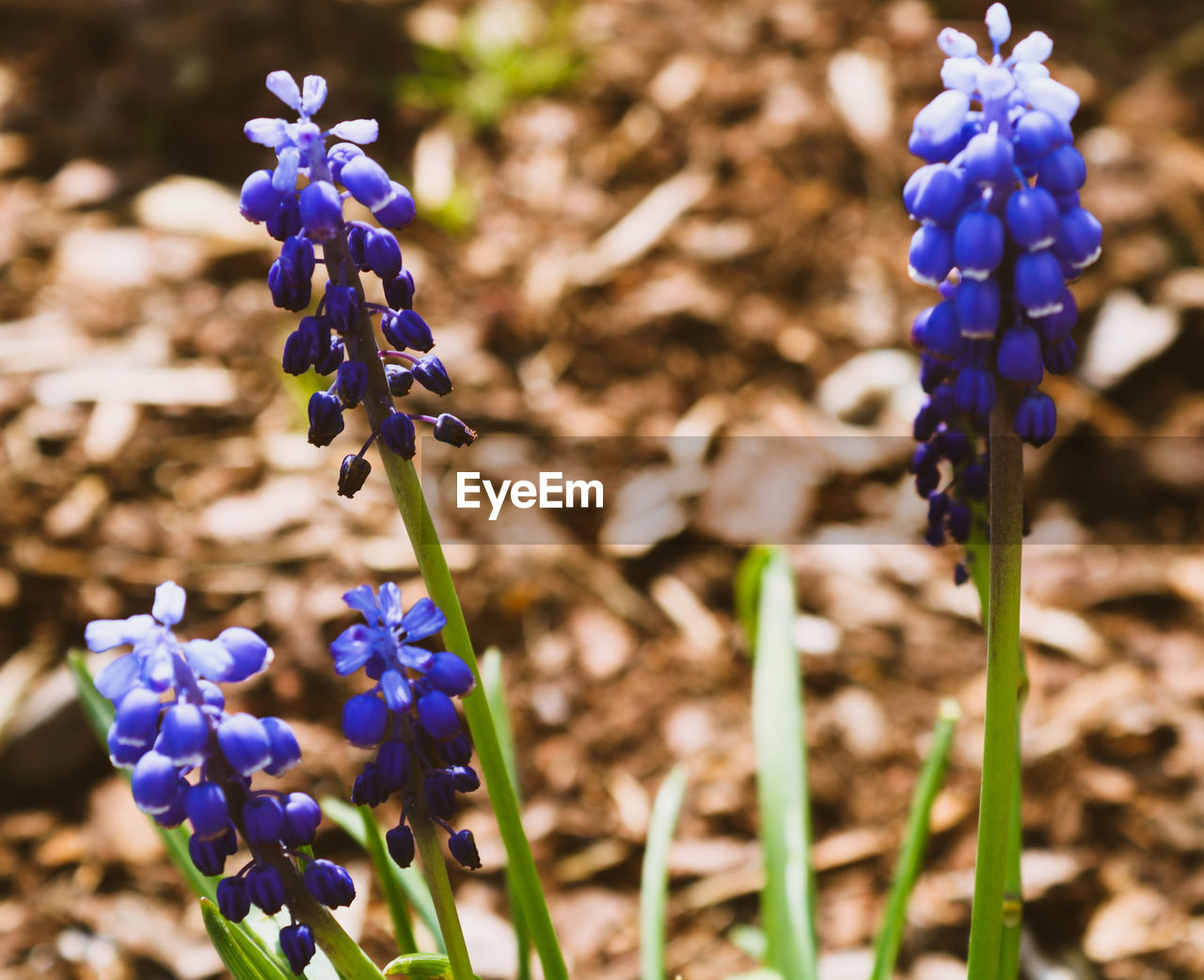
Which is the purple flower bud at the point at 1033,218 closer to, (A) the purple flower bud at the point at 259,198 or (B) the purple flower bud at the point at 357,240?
(B) the purple flower bud at the point at 357,240

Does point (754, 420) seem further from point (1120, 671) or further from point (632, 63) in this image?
point (632, 63)

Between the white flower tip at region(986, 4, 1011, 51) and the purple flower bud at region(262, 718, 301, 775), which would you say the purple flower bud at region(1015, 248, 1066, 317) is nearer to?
the white flower tip at region(986, 4, 1011, 51)

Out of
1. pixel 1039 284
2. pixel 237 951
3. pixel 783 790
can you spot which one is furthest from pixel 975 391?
pixel 783 790

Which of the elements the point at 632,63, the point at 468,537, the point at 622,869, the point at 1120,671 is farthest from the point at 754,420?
the point at 632,63

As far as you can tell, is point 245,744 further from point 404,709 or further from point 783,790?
point 783,790

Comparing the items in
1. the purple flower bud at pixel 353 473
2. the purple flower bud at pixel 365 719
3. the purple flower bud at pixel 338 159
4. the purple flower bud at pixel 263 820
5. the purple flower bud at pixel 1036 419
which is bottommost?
the purple flower bud at pixel 263 820

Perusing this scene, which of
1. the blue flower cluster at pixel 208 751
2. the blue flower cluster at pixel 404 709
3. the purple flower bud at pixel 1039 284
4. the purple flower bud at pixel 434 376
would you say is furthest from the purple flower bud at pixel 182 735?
the purple flower bud at pixel 1039 284

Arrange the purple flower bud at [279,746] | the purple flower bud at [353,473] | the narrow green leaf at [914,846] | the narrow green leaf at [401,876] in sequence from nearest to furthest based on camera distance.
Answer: the purple flower bud at [279,746] < the purple flower bud at [353,473] < the narrow green leaf at [401,876] < the narrow green leaf at [914,846]
